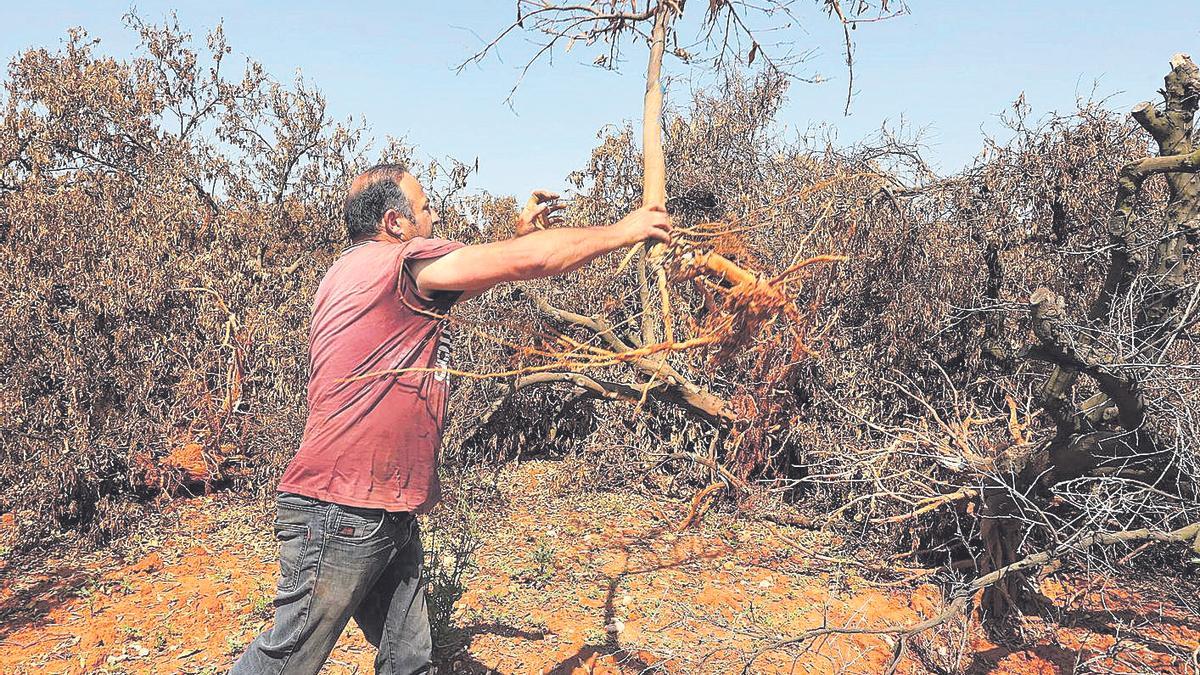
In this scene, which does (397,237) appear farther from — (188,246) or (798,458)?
(188,246)

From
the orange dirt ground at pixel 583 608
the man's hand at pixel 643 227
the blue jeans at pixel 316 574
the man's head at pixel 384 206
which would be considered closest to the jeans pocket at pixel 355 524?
the blue jeans at pixel 316 574

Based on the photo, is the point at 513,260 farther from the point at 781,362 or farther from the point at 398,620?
the point at 781,362

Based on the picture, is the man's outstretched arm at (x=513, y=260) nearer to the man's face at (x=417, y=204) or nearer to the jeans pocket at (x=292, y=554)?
the man's face at (x=417, y=204)

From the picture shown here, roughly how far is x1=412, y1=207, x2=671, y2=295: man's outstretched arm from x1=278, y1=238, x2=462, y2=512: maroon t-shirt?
0.07m

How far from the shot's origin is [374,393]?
2.13 m

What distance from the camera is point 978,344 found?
5777 millimetres

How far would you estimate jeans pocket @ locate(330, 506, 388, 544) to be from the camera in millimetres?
A: 2123

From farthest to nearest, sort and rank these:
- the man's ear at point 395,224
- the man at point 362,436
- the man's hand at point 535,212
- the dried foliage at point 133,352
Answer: the dried foliage at point 133,352
the man's hand at point 535,212
the man's ear at point 395,224
the man at point 362,436

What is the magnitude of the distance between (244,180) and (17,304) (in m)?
5.12

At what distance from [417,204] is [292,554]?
100 cm

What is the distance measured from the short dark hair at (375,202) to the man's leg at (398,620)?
0.88 metres

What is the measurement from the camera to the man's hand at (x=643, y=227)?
2150mm

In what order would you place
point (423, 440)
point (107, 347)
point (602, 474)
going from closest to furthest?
point (423, 440) → point (107, 347) → point (602, 474)

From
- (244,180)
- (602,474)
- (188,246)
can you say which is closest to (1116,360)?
(602,474)
